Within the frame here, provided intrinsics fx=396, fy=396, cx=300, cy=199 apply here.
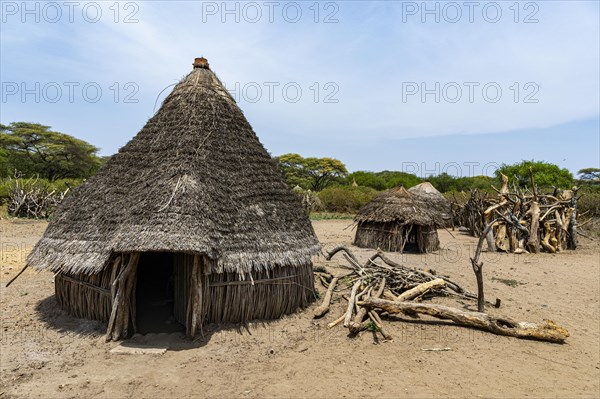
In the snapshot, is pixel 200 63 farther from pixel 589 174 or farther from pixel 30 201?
pixel 589 174

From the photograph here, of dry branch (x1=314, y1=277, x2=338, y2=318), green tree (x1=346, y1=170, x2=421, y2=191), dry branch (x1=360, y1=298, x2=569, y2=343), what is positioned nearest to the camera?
dry branch (x1=360, y1=298, x2=569, y2=343)

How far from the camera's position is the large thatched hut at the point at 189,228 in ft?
21.4

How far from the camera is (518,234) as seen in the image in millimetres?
16781

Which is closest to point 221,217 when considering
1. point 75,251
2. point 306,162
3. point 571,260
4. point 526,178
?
point 75,251

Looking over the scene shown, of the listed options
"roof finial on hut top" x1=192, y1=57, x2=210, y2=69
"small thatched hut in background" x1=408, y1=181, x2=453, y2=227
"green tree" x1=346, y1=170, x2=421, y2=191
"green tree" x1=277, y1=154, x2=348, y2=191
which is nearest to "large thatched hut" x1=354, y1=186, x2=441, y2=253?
"small thatched hut in background" x1=408, y1=181, x2=453, y2=227

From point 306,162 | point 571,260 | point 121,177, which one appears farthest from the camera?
point 306,162

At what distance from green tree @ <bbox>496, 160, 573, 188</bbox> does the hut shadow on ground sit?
29.2m

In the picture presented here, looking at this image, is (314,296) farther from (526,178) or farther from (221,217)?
(526,178)

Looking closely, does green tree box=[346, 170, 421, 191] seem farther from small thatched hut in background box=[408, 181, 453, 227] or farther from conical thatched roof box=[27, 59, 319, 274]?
conical thatched roof box=[27, 59, 319, 274]

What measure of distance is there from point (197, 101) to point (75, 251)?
12.1 ft

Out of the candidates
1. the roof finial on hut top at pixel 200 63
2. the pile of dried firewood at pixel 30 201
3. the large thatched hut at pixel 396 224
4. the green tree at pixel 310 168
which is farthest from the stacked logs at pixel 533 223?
the green tree at pixel 310 168

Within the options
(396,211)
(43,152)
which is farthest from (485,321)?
(43,152)

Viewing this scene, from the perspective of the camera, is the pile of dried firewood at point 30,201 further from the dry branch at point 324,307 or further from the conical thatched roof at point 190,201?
the dry branch at point 324,307

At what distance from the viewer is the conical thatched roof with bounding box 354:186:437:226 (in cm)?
1524
